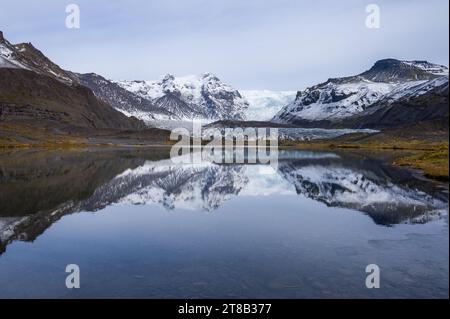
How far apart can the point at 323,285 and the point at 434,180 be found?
41.5 m

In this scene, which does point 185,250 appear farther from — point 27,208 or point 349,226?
point 27,208

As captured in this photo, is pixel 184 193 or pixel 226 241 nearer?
pixel 226 241

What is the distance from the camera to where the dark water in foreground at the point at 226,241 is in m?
19.1

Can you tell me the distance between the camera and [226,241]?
27141 millimetres

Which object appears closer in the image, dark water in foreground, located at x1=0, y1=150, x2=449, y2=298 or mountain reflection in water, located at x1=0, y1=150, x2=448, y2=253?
dark water in foreground, located at x1=0, y1=150, x2=449, y2=298

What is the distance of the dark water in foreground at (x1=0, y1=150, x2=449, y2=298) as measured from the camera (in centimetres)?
1906

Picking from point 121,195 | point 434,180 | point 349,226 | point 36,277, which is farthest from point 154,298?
point 434,180

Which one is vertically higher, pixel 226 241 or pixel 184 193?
pixel 226 241

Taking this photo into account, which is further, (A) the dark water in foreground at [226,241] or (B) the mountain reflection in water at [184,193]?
(B) the mountain reflection in water at [184,193]
